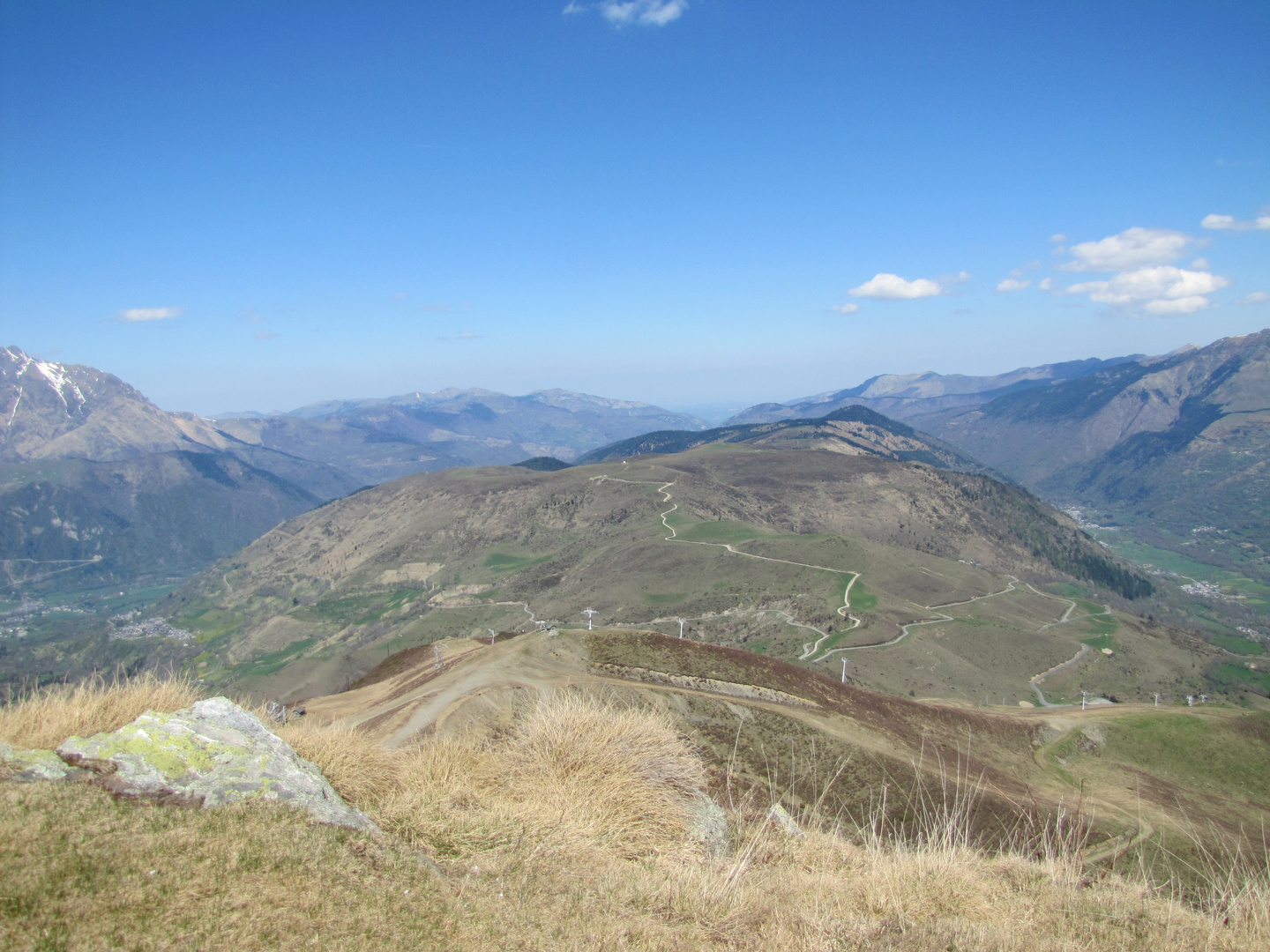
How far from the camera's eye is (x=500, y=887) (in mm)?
7434

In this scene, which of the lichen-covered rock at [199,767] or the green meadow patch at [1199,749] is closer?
the lichen-covered rock at [199,767]

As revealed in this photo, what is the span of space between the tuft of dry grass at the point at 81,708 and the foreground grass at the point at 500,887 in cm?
44

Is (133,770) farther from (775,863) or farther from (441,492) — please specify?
(441,492)

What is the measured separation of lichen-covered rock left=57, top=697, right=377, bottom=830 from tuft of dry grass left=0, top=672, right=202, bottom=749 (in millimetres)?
1692

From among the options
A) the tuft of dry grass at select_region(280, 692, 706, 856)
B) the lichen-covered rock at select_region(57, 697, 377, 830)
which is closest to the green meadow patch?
the tuft of dry grass at select_region(280, 692, 706, 856)

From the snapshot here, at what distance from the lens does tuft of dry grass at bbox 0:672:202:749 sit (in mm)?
9797

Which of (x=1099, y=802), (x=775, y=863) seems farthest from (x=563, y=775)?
(x=1099, y=802)

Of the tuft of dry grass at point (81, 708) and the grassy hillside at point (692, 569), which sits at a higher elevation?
the tuft of dry grass at point (81, 708)

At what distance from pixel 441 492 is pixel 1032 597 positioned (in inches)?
Answer: 5619

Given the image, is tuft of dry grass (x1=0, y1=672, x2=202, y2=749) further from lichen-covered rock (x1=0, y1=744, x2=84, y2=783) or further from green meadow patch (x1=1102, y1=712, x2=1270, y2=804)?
green meadow patch (x1=1102, y1=712, x2=1270, y2=804)

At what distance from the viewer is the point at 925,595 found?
98125 millimetres

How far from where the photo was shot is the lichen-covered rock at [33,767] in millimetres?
7211

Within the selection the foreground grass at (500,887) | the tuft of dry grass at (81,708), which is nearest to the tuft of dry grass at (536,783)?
the foreground grass at (500,887)

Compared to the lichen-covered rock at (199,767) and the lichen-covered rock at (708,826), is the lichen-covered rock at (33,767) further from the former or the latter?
the lichen-covered rock at (708,826)
